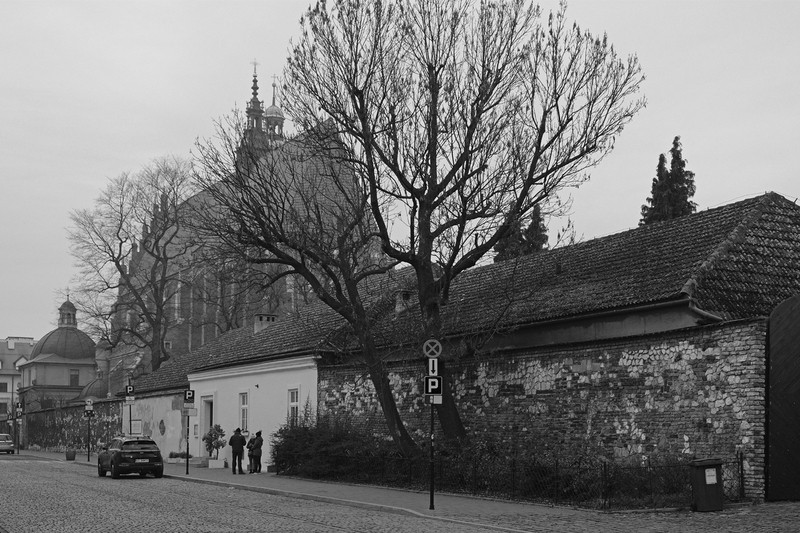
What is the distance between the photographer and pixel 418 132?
24.8m

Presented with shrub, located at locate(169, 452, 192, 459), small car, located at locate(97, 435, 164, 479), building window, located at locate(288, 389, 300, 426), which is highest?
building window, located at locate(288, 389, 300, 426)

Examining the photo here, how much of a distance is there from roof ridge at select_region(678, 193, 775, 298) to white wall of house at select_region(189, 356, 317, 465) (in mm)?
15757

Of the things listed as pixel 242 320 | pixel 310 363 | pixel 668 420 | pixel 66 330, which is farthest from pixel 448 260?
pixel 66 330

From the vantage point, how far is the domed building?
350 ft

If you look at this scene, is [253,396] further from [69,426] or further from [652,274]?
[69,426]

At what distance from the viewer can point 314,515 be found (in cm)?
1838

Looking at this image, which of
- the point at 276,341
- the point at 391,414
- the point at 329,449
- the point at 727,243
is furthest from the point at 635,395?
the point at 276,341

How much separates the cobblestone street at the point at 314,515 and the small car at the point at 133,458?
7477mm

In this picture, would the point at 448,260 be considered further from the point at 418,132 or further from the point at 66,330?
the point at 66,330

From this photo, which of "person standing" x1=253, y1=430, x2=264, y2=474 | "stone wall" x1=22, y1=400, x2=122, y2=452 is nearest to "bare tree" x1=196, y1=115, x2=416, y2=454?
"person standing" x1=253, y1=430, x2=264, y2=474

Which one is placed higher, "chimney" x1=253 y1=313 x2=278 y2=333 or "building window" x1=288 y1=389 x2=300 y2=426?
"chimney" x1=253 y1=313 x2=278 y2=333

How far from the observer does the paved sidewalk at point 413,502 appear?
17406 mm

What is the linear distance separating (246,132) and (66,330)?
90.2m

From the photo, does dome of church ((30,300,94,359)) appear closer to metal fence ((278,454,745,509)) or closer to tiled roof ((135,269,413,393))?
tiled roof ((135,269,413,393))
